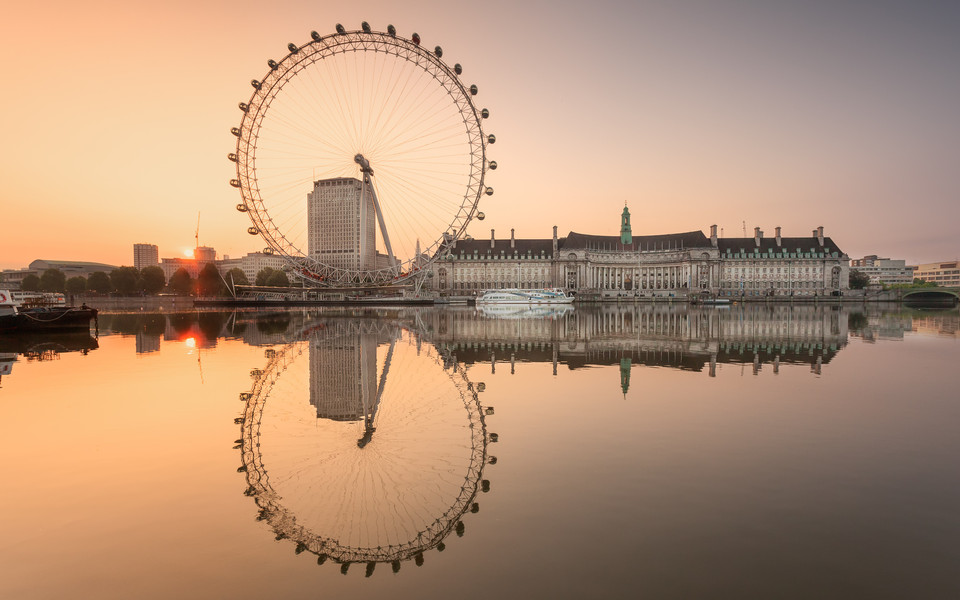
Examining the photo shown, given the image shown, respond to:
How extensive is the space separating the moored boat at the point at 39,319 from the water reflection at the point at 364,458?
31022 mm

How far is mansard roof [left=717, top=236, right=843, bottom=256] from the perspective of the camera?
131 metres

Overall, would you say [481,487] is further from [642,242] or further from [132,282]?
[132,282]

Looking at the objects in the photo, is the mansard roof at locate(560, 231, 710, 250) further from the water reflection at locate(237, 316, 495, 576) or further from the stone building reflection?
the water reflection at locate(237, 316, 495, 576)

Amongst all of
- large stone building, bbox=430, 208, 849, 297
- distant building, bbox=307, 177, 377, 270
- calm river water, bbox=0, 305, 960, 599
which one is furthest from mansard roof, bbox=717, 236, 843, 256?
calm river water, bbox=0, 305, 960, 599

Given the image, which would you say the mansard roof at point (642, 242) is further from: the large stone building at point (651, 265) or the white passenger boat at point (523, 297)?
the white passenger boat at point (523, 297)

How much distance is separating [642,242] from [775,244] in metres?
33.6

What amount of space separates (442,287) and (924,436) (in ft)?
425

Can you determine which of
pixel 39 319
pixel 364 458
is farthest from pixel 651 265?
pixel 364 458

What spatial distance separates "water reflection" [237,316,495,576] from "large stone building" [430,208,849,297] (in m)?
112

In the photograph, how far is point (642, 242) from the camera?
14712 cm

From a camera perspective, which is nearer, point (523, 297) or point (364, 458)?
point (364, 458)

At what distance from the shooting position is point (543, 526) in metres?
6.41

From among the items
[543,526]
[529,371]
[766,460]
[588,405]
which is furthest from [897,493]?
[529,371]

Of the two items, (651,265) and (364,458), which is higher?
(651,265)
